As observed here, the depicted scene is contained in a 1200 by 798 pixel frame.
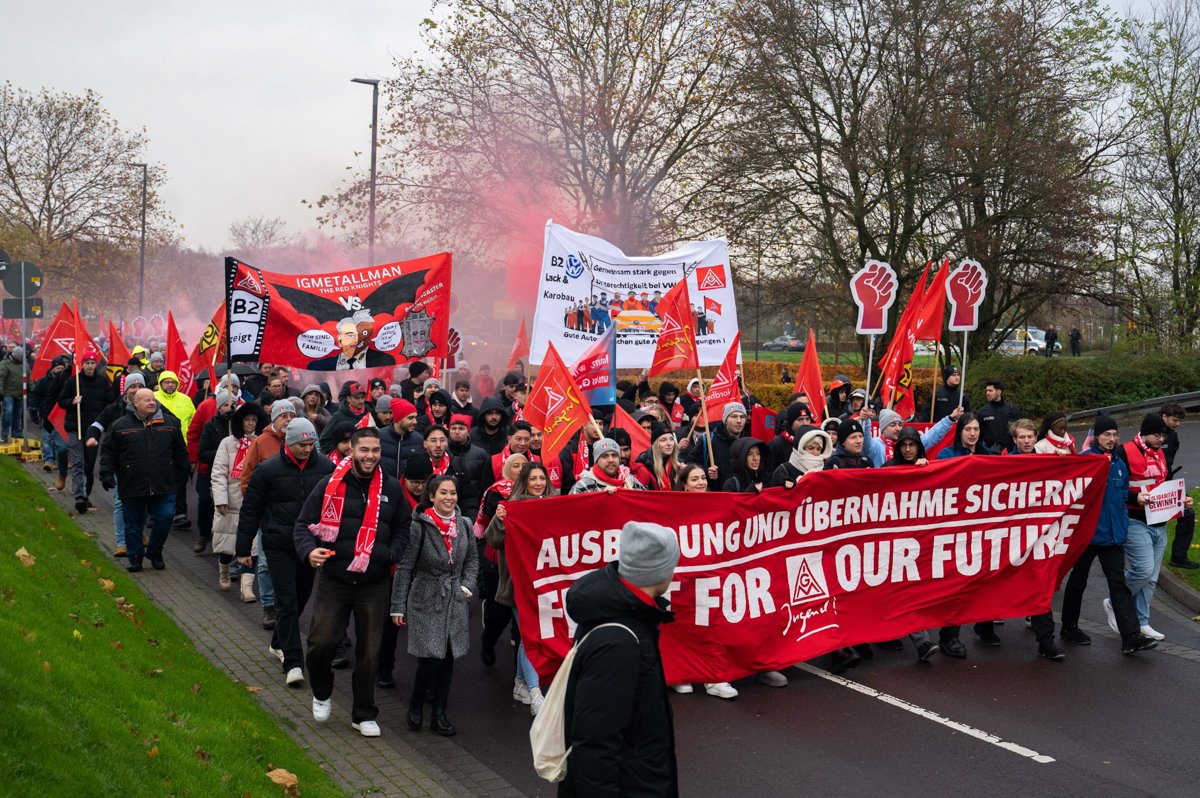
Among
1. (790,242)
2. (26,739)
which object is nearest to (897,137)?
(790,242)

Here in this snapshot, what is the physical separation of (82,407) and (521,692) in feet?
30.8

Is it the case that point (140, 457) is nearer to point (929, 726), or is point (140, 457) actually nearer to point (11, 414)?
point (929, 726)

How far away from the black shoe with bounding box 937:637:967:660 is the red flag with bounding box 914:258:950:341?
5506 millimetres

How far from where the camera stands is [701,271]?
13195mm

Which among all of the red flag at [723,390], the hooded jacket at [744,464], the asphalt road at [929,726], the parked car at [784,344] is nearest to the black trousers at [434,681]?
the asphalt road at [929,726]

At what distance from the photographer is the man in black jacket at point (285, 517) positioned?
26.4ft

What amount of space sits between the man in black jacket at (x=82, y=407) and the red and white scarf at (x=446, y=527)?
27.8ft

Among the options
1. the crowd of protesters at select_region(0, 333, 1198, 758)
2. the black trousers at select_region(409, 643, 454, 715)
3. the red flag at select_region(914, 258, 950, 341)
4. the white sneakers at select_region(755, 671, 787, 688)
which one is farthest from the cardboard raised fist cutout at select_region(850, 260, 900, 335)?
the black trousers at select_region(409, 643, 454, 715)

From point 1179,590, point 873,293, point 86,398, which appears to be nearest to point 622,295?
point 873,293

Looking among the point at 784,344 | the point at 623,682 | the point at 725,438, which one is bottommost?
the point at 623,682

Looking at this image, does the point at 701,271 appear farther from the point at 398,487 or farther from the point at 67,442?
the point at 67,442

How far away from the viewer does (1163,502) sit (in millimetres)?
9117

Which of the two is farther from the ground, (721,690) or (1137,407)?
(1137,407)

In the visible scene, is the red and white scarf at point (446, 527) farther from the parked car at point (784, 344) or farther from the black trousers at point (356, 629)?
the parked car at point (784, 344)
